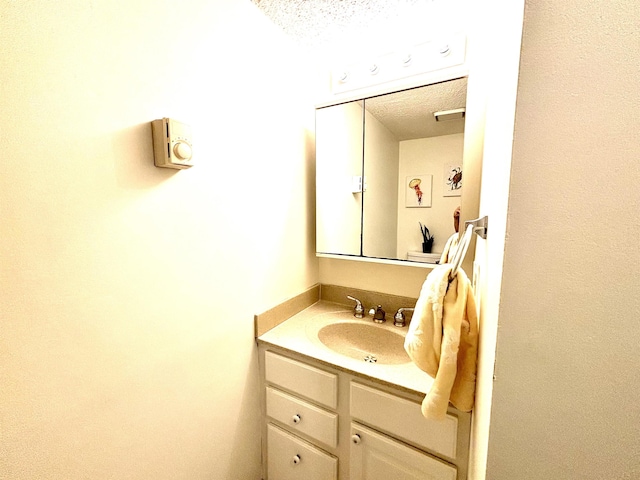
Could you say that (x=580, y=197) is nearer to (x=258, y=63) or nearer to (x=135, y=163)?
(x=135, y=163)

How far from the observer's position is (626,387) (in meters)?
0.31

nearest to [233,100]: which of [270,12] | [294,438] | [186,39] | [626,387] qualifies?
[186,39]

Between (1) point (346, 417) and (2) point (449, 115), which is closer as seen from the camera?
(1) point (346, 417)

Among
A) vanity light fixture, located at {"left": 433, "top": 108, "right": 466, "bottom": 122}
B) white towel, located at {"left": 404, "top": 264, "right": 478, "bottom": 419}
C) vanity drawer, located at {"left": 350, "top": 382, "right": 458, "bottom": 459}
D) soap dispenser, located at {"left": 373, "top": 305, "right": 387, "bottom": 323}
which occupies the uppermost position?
vanity light fixture, located at {"left": 433, "top": 108, "right": 466, "bottom": 122}

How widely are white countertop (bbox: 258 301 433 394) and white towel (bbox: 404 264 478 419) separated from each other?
16 centimetres

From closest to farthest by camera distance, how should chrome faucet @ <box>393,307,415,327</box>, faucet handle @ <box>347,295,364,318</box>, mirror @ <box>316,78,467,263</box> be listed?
mirror @ <box>316,78,467,263</box>, chrome faucet @ <box>393,307,415,327</box>, faucet handle @ <box>347,295,364,318</box>

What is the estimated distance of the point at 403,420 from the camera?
873 mm

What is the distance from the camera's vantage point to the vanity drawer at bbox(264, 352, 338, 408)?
101 centimetres

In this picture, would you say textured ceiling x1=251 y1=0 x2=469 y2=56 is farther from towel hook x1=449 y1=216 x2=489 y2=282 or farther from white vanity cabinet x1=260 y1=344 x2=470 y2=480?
white vanity cabinet x1=260 y1=344 x2=470 y2=480

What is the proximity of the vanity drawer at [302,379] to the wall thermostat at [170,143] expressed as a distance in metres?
0.88

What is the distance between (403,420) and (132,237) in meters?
1.05

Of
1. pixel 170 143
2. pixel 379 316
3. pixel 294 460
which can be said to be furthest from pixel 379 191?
pixel 294 460

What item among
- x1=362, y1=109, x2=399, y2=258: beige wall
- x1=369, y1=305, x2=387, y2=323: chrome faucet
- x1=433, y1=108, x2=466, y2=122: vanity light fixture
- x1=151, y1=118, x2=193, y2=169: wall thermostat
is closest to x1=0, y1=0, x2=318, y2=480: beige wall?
x1=151, y1=118, x2=193, y2=169: wall thermostat

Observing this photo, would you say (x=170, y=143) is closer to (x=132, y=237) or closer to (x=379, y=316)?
(x=132, y=237)
